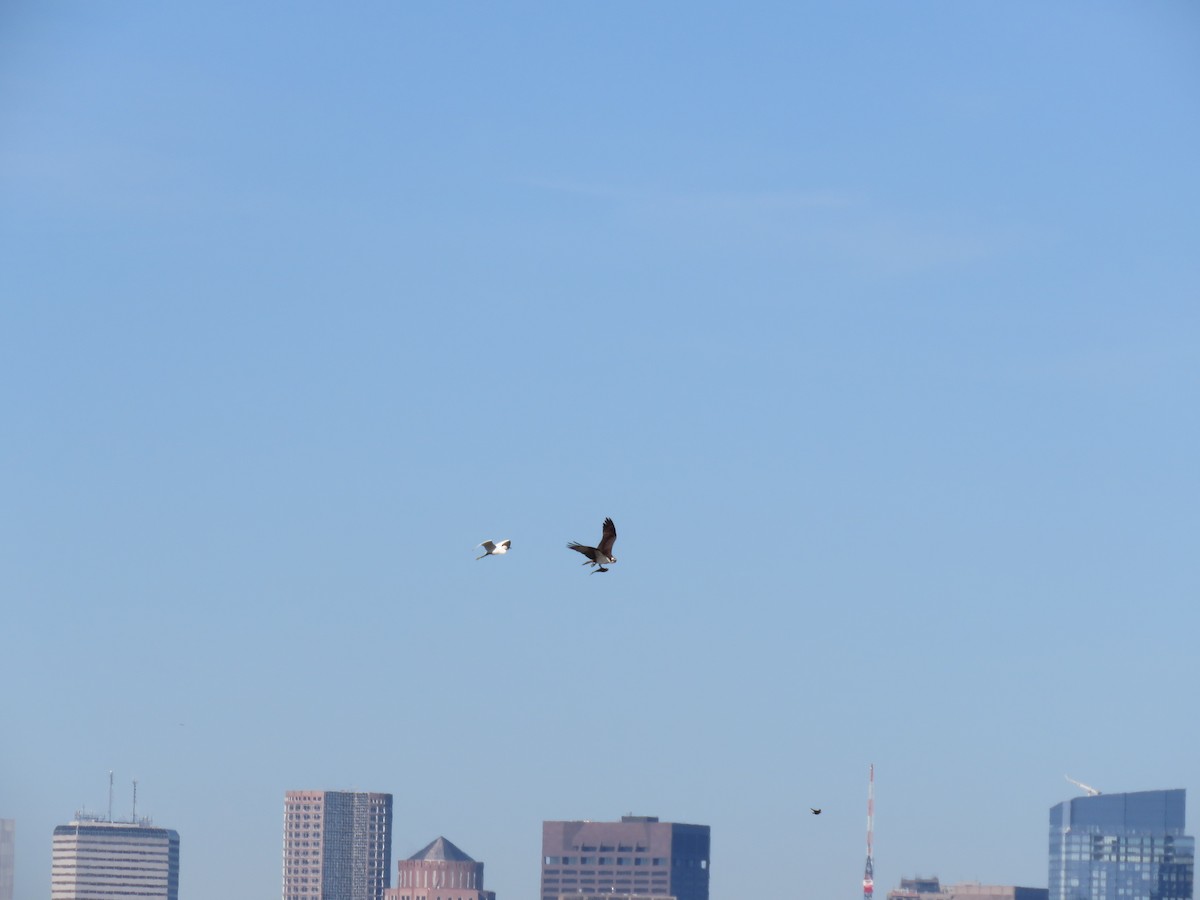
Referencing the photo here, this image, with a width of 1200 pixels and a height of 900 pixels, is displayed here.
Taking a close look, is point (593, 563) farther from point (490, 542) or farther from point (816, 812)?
point (816, 812)

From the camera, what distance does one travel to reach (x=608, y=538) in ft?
340

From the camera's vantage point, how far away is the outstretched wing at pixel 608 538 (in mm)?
103312

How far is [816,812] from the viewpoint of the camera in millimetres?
149000

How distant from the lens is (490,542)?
109125 millimetres

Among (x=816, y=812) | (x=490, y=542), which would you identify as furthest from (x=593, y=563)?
(x=816, y=812)

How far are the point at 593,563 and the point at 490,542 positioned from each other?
24.4ft

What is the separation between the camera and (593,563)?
338ft

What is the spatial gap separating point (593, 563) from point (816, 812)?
50.3 metres

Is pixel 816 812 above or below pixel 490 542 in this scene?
below

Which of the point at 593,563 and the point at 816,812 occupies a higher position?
the point at 593,563

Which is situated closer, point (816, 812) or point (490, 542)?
point (490, 542)

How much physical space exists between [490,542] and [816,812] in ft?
153

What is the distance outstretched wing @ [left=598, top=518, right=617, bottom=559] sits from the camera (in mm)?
103312
